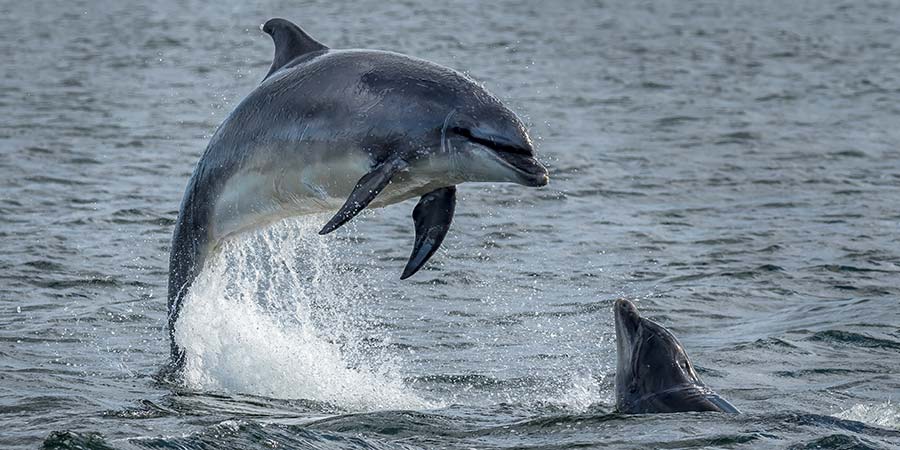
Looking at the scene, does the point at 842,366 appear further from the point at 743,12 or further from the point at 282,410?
the point at 743,12

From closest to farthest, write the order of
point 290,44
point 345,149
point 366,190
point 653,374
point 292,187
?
1. point 366,190
2. point 345,149
3. point 292,187
4. point 653,374
5. point 290,44

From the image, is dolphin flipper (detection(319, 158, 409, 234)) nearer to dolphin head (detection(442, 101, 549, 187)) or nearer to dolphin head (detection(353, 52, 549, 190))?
dolphin head (detection(353, 52, 549, 190))

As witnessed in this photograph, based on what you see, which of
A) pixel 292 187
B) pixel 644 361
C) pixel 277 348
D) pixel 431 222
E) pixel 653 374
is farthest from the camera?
pixel 277 348

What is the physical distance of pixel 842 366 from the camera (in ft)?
45.2

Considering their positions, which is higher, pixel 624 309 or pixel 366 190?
pixel 366 190

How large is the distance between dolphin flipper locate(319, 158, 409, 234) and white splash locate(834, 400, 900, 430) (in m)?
3.42

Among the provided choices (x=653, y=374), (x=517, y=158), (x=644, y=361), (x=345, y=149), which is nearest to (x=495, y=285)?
(x=644, y=361)

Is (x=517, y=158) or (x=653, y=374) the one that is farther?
(x=653, y=374)

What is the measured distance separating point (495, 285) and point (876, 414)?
612 cm

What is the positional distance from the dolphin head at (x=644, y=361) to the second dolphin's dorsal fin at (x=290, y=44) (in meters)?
2.88

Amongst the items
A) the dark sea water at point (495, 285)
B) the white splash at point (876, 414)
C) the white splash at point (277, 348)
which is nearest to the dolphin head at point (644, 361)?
the dark sea water at point (495, 285)

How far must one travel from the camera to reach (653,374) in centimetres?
1147

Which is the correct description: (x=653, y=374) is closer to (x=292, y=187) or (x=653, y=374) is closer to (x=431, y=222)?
(x=431, y=222)

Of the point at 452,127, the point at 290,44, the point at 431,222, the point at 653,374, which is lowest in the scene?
the point at 653,374
